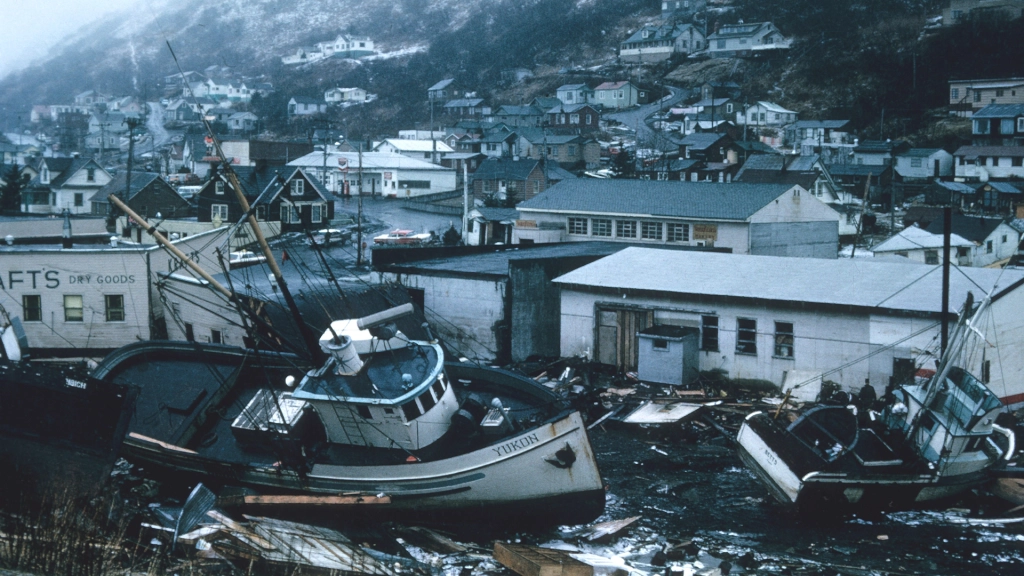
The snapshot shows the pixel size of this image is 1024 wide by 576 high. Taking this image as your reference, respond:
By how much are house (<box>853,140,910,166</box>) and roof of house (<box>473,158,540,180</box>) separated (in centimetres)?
2466

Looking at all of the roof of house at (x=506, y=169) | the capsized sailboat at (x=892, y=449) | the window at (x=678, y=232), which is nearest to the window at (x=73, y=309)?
the capsized sailboat at (x=892, y=449)

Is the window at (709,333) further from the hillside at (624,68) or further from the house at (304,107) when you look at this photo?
the house at (304,107)

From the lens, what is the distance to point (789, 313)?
73.1 feet

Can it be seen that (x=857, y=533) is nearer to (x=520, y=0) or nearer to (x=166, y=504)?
(x=166, y=504)

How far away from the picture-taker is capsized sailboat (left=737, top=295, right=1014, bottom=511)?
598 inches

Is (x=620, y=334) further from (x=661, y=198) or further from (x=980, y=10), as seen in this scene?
(x=980, y=10)

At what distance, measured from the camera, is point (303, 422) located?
53.8ft

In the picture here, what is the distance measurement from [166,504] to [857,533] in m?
11.8

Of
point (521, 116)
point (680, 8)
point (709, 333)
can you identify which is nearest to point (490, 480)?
point (709, 333)

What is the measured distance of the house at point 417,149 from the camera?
8594cm

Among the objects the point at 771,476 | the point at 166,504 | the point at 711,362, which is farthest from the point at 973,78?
the point at 166,504

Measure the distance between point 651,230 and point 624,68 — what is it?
85198mm

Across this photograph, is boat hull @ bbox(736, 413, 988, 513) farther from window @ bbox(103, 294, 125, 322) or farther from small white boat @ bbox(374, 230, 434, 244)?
small white boat @ bbox(374, 230, 434, 244)

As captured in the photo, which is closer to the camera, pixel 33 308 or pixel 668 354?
pixel 668 354
